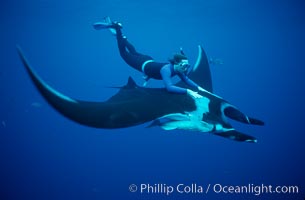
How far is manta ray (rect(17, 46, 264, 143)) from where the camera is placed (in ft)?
12.4

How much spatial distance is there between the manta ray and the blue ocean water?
139 inches

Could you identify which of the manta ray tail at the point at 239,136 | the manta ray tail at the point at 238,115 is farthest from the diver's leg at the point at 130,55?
the manta ray tail at the point at 239,136

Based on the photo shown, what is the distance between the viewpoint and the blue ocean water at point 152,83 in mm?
7816

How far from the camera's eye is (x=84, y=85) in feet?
36.7

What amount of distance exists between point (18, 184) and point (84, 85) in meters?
4.75

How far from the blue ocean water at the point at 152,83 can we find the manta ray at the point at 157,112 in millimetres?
3532

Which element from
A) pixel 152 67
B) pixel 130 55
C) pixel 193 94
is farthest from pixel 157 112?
pixel 130 55

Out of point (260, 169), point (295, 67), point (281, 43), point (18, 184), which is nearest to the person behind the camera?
point (18, 184)

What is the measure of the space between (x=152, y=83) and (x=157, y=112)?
6192 millimetres

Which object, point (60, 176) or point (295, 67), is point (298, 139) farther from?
point (60, 176)

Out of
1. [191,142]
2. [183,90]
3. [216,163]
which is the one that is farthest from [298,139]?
[183,90]

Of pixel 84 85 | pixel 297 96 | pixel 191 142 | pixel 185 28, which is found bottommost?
pixel 191 142

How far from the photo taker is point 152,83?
1036 centimetres

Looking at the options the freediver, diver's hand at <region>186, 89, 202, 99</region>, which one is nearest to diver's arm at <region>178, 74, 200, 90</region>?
the freediver
